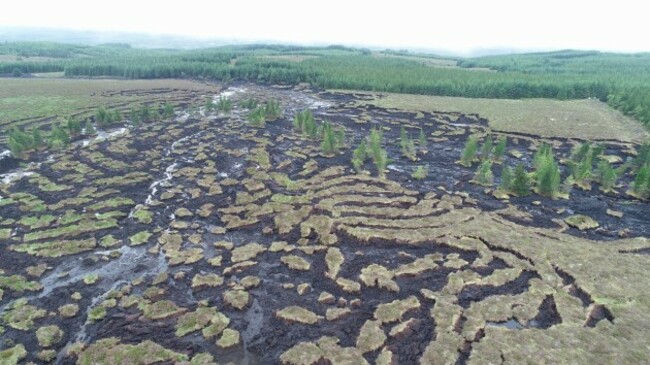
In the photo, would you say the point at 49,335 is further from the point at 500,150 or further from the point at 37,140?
the point at 500,150

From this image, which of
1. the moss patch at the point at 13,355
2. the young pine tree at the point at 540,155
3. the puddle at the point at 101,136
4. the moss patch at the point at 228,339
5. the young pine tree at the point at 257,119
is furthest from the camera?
the young pine tree at the point at 257,119

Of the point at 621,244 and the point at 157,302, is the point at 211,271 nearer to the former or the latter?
the point at 157,302

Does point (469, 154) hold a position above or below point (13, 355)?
above

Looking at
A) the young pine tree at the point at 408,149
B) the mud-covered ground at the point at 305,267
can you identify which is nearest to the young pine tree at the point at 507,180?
the mud-covered ground at the point at 305,267

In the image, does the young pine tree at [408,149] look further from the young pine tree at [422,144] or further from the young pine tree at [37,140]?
the young pine tree at [37,140]

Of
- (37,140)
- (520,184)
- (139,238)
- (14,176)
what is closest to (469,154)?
(520,184)

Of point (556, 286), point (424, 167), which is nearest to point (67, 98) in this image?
point (424, 167)

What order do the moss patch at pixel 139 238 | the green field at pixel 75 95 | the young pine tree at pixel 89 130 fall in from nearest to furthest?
the moss patch at pixel 139 238 < the young pine tree at pixel 89 130 < the green field at pixel 75 95

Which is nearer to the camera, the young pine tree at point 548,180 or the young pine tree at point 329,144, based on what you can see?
the young pine tree at point 548,180
